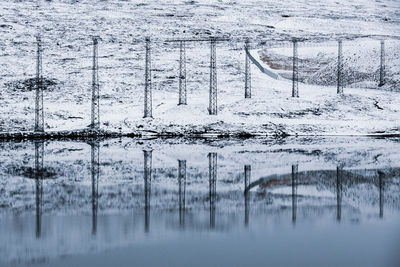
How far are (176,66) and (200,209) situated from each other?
52164mm

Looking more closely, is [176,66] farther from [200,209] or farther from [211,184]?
[200,209]

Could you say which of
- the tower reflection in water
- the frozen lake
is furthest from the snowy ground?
the tower reflection in water

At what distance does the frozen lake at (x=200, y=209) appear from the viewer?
531 inches

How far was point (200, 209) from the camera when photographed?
18047mm

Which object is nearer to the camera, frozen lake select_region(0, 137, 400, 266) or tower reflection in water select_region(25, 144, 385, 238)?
frozen lake select_region(0, 137, 400, 266)

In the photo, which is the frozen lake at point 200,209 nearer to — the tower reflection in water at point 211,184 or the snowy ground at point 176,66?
the tower reflection in water at point 211,184

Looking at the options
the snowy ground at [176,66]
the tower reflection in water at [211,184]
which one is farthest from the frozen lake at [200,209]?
the snowy ground at [176,66]

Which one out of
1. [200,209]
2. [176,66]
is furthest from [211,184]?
[176,66]

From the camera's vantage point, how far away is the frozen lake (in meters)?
13.5

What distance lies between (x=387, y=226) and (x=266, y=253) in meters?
3.85

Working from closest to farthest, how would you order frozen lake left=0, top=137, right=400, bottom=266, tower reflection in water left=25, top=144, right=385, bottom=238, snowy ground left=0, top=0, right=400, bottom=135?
frozen lake left=0, top=137, right=400, bottom=266 < tower reflection in water left=25, top=144, right=385, bottom=238 < snowy ground left=0, top=0, right=400, bottom=135

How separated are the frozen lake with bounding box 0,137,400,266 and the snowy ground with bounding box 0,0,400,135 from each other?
17.2 metres

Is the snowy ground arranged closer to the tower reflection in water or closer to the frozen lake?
the frozen lake

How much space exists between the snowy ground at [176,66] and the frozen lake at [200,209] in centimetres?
1719
